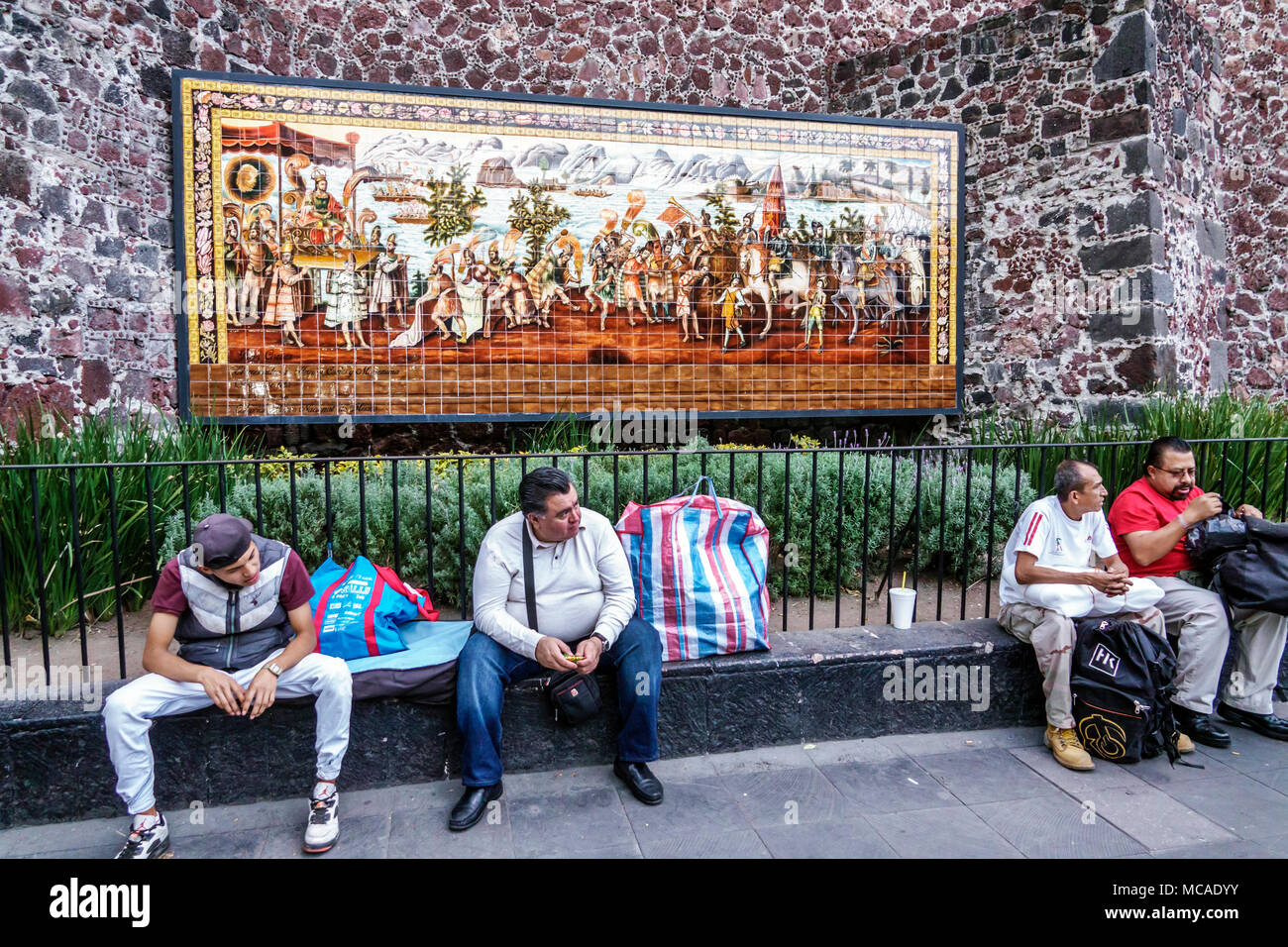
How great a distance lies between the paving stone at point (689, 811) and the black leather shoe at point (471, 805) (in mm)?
539

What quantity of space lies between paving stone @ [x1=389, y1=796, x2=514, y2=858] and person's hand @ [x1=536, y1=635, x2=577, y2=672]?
2.01 feet

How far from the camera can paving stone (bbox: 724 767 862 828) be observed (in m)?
3.26

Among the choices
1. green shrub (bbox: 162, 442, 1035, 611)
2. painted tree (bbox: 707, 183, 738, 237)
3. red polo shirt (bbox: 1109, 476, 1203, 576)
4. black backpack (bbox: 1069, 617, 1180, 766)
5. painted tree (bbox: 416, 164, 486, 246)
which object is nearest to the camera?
black backpack (bbox: 1069, 617, 1180, 766)

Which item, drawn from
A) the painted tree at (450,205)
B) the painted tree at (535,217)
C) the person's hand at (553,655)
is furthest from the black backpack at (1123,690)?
the painted tree at (450,205)

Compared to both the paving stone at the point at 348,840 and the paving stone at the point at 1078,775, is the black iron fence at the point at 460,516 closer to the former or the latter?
the paving stone at the point at 1078,775

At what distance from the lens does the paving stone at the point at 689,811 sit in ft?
→ 10.5

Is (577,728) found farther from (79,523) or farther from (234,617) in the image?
(79,523)

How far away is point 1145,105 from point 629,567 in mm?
7239

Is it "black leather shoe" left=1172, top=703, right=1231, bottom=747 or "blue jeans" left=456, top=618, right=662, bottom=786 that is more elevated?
"blue jeans" left=456, top=618, right=662, bottom=786

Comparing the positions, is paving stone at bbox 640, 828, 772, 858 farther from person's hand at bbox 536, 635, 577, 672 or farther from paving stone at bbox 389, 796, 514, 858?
person's hand at bbox 536, 635, 577, 672

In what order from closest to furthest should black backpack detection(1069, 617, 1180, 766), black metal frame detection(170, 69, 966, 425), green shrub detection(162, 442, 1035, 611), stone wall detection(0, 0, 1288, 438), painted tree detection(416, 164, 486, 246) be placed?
black backpack detection(1069, 617, 1180, 766) < green shrub detection(162, 442, 1035, 611) < stone wall detection(0, 0, 1288, 438) < black metal frame detection(170, 69, 966, 425) < painted tree detection(416, 164, 486, 246)

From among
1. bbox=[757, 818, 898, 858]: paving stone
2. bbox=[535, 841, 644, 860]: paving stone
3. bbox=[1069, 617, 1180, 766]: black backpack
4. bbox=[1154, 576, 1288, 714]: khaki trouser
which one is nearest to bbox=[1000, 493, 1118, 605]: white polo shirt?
bbox=[1069, 617, 1180, 766]: black backpack

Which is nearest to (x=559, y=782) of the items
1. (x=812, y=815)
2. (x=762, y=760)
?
(x=762, y=760)

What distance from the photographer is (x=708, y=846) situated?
10.1ft
